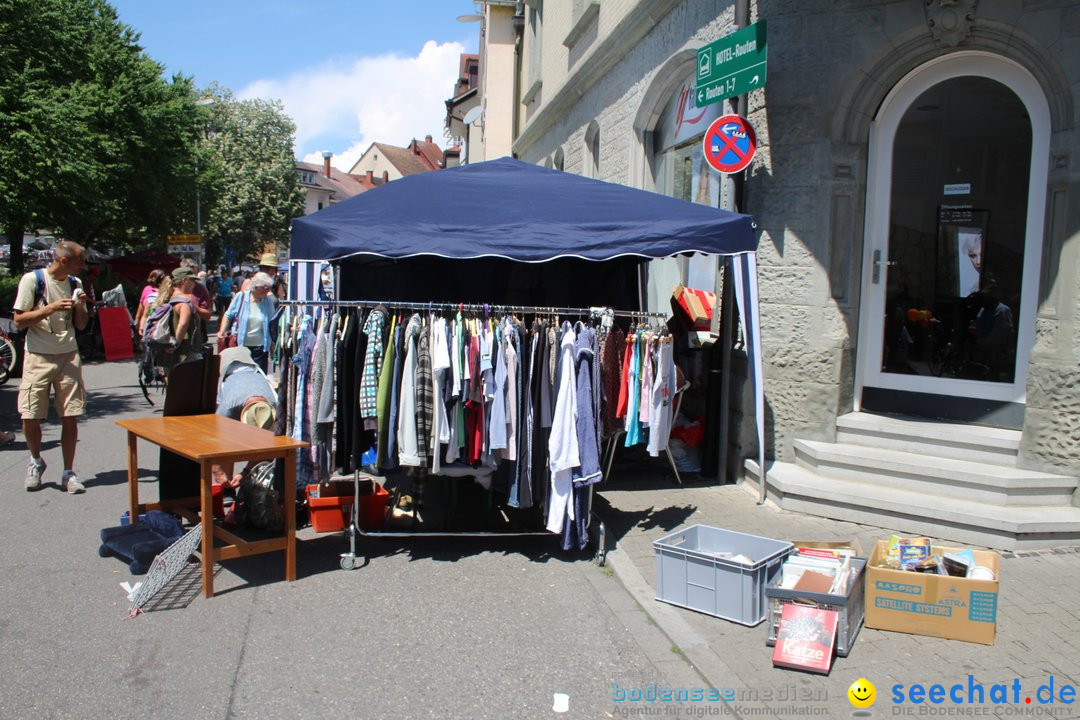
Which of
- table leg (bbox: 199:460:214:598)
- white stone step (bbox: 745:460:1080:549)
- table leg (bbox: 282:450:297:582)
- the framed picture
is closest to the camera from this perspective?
table leg (bbox: 199:460:214:598)

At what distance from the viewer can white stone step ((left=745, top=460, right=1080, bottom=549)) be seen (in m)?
5.50

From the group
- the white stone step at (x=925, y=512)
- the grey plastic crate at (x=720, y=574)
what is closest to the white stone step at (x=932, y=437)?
the white stone step at (x=925, y=512)

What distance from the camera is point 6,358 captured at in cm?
1265

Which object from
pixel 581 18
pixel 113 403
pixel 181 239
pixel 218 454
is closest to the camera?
pixel 218 454

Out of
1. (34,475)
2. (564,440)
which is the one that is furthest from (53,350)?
(564,440)

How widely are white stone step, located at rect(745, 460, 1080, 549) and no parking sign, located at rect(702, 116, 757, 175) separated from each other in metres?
2.58

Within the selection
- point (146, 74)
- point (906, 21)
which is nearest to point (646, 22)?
point (906, 21)

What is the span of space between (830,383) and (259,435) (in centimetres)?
444

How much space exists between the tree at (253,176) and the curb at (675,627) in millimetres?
48391

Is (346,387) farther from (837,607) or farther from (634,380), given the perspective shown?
(837,607)

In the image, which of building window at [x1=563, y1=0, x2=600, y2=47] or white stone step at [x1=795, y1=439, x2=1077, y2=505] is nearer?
white stone step at [x1=795, y1=439, x2=1077, y2=505]

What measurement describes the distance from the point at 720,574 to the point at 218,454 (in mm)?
2796

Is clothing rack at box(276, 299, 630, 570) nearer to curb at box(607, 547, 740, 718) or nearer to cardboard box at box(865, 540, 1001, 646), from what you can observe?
curb at box(607, 547, 740, 718)

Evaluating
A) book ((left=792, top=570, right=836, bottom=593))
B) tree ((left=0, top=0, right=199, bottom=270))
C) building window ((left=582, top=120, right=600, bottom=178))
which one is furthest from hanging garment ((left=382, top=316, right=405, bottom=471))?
tree ((left=0, top=0, right=199, bottom=270))
